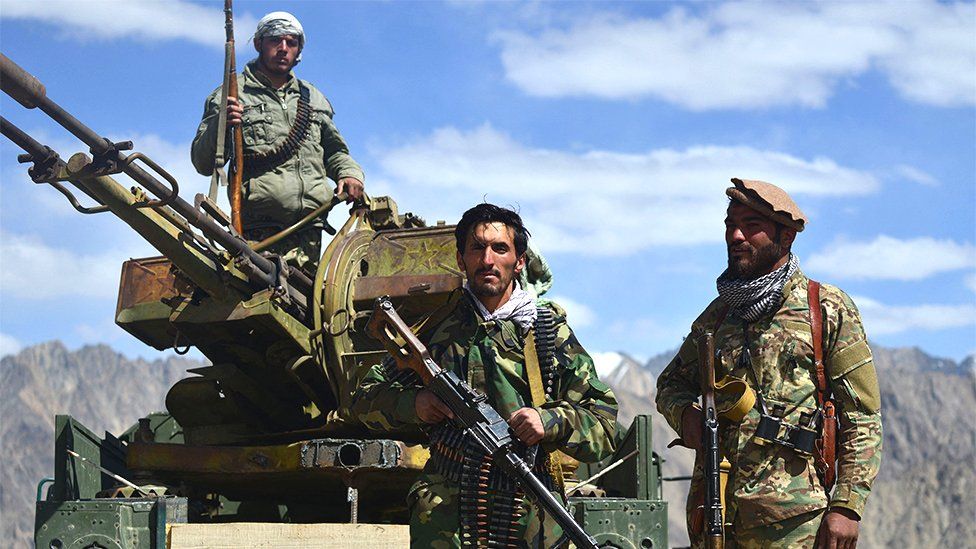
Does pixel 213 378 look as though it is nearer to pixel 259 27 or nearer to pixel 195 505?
pixel 195 505

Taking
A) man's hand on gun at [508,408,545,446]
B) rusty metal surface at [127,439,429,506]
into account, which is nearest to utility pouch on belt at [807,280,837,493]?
man's hand on gun at [508,408,545,446]

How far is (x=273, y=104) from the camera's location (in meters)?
11.3

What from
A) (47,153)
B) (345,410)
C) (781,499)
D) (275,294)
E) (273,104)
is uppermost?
(273,104)

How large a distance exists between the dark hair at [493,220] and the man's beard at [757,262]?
0.85m

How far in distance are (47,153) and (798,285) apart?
4.65 metres

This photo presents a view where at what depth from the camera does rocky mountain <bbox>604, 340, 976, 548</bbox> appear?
71625mm

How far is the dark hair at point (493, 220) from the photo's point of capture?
632 cm

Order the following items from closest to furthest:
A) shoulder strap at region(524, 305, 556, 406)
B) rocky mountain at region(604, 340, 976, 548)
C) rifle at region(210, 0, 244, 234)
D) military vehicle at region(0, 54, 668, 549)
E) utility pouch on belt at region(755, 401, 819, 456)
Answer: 1. utility pouch on belt at region(755, 401, 819, 456)
2. shoulder strap at region(524, 305, 556, 406)
3. military vehicle at region(0, 54, 668, 549)
4. rifle at region(210, 0, 244, 234)
5. rocky mountain at region(604, 340, 976, 548)

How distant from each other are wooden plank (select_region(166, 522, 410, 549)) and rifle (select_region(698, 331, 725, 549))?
2.73 meters

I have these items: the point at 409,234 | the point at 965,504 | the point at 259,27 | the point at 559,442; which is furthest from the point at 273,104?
the point at 965,504

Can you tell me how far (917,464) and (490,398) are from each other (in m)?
81.5

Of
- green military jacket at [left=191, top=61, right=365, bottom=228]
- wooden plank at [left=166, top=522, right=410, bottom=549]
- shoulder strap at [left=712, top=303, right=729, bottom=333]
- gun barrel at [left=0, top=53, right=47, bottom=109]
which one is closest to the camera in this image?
shoulder strap at [left=712, top=303, right=729, bottom=333]

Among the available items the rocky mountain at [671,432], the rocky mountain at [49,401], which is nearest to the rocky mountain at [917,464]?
the rocky mountain at [671,432]

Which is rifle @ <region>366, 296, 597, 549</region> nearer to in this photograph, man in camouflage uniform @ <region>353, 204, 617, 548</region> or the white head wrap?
man in camouflage uniform @ <region>353, 204, 617, 548</region>
